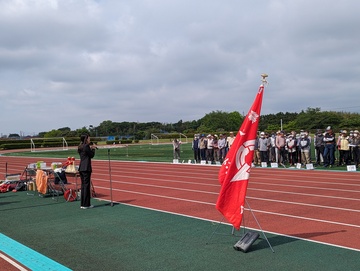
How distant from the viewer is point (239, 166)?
587 cm

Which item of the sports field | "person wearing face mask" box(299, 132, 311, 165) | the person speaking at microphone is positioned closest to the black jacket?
the person speaking at microphone

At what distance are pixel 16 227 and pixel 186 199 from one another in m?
4.61

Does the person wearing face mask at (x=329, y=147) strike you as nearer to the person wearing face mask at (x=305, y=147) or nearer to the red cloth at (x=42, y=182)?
the person wearing face mask at (x=305, y=147)

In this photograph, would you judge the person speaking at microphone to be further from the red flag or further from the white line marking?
the red flag

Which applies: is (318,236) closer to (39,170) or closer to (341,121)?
(39,170)

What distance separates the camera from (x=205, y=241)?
6336 millimetres

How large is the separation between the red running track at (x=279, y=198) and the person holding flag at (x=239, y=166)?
5.16 feet

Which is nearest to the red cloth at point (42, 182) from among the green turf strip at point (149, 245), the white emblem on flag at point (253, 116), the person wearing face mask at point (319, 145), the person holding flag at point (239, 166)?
the green turf strip at point (149, 245)

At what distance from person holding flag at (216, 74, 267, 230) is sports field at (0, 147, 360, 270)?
0.71 meters

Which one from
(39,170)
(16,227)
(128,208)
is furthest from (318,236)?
(39,170)

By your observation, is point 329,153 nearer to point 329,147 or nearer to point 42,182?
point 329,147

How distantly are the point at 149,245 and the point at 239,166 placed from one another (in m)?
1.93

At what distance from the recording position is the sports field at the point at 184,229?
17.6ft

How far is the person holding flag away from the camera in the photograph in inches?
230
